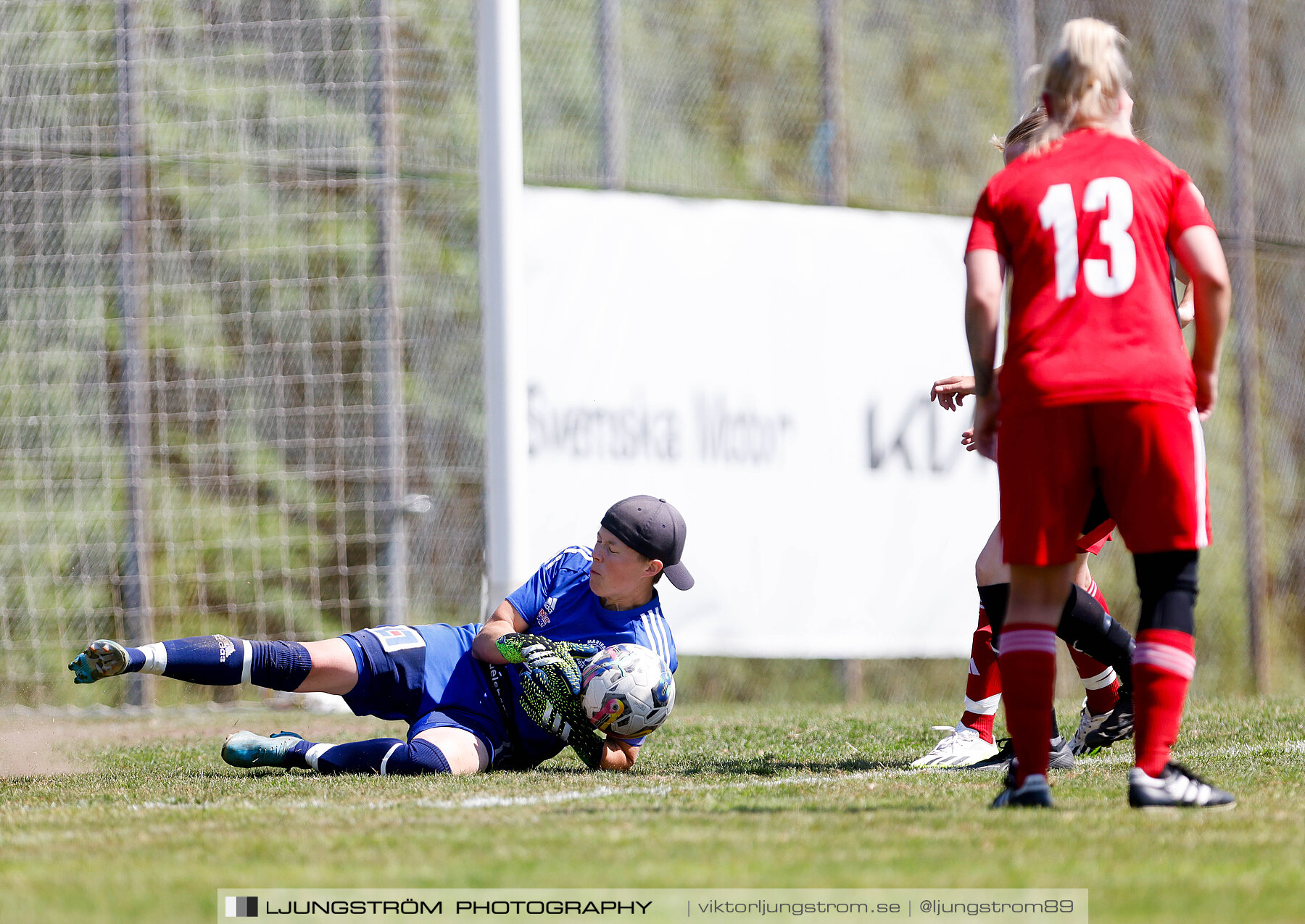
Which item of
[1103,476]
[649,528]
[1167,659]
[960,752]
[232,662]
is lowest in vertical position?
[960,752]

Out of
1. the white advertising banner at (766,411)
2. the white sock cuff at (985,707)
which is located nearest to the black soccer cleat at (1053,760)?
the white sock cuff at (985,707)

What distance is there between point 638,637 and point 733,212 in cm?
487

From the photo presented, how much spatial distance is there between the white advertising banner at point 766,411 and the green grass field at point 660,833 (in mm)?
3407

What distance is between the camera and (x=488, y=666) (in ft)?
15.8

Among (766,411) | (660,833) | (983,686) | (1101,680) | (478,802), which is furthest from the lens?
(766,411)

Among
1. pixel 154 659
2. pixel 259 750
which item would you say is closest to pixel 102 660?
pixel 154 659

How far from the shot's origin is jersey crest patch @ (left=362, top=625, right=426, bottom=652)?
4840mm

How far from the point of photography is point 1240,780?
13.0 feet

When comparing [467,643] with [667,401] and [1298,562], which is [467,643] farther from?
[1298,562]

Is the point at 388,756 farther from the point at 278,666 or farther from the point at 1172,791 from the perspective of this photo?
the point at 1172,791

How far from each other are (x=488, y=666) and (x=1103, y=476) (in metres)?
2.14

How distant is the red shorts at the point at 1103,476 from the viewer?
3270 millimetres

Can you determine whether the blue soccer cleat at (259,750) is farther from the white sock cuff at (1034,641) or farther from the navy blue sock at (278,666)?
the white sock cuff at (1034,641)

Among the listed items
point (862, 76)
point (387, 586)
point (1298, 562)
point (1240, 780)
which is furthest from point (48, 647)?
point (1298, 562)
